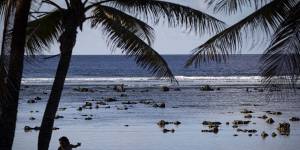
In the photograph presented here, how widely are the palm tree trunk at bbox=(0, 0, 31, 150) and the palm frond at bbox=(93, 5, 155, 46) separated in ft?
8.17

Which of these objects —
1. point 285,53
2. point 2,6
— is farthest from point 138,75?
point 285,53

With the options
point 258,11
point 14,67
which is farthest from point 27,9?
point 258,11

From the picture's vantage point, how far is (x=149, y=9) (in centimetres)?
1328

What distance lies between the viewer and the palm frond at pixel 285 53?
9.92 metres

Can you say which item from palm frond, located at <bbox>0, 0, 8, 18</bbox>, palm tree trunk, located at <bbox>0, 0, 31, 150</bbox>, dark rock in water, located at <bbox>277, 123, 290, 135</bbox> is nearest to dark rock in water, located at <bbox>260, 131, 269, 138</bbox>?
dark rock in water, located at <bbox>277, 123, 290, 135</bbox>

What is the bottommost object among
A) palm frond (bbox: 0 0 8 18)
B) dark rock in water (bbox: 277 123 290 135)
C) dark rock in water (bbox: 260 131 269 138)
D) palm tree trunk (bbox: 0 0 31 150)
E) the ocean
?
dark rock in water (bbox: 260 131 269 138)

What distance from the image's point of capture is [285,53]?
10.0m

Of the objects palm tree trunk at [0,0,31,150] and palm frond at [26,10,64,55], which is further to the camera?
palm frond at [26,10,64,55]

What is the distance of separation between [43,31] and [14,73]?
102 inches

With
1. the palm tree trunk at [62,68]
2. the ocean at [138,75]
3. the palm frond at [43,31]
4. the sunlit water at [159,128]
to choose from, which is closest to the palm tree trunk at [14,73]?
the palm tree trunk at [62,68]

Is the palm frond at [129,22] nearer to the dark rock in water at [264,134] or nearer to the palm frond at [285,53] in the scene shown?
the palm frond at [285,53]

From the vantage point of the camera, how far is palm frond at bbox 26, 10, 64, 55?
13.3 m

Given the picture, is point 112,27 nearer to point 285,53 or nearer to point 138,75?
point 285,53

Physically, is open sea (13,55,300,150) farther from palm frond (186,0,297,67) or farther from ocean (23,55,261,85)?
ocean (23,55,261,85)
